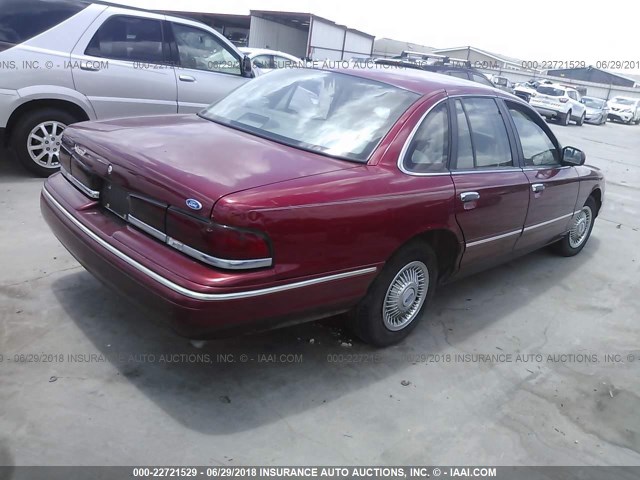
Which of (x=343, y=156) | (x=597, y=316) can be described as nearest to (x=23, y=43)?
(x=343, y=156)

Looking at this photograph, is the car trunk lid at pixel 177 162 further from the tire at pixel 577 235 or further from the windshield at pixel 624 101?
the windshield at pixel 624 101

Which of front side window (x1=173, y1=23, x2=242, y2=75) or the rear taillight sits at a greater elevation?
front side window (x1=173, y1=23, x2=242, y2=75)

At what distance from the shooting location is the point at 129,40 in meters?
6.15

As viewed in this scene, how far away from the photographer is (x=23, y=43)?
5.44 metres

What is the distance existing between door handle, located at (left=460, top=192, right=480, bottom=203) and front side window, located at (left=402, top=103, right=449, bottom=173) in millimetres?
217

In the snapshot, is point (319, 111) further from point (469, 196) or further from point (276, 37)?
point (276, 37)

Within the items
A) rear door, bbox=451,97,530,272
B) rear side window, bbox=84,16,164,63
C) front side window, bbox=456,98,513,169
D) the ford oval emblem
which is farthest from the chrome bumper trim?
rear side window, bbox=84,16,164,63

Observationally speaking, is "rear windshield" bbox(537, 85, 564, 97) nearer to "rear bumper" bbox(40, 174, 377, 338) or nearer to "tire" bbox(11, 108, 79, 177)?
"tire" bbox(11, 108, 79, 177)

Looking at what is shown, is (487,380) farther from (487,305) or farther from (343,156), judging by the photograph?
(343,156)

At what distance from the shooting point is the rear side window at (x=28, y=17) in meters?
5.36

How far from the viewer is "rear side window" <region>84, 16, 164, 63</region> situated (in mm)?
5930

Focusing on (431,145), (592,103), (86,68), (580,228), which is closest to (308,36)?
(592,103)

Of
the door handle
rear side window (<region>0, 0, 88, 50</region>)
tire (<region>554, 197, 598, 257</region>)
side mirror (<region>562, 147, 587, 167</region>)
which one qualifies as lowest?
tire (<region>554, 197, 598, 257</region>)

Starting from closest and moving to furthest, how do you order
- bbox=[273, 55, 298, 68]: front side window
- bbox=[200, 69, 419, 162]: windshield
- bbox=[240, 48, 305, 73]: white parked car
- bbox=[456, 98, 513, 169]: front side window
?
bbox=[200, 69, 419, 162]: windshield
bbox=[456, 98, 513, 169]: front side window
bbox=[240, 48, 305, 73]: white parked car
bbox=[273, 55, 298, 68]: front side window
